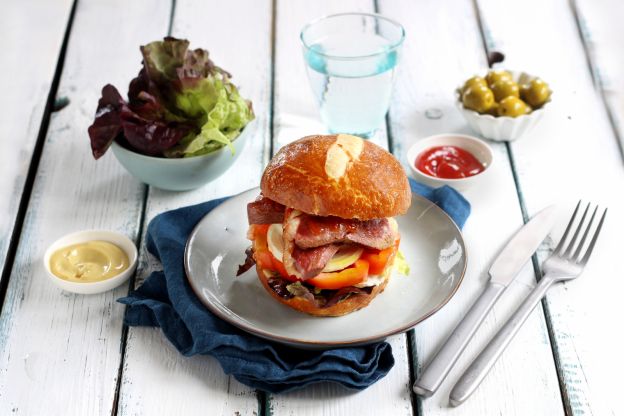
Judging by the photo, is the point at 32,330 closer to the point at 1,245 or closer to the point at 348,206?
the point at 1,245

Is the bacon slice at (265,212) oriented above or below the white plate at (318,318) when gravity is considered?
above

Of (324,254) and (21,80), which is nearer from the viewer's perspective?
(324,254)

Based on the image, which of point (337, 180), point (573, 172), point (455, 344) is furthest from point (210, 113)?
point (573, 172)

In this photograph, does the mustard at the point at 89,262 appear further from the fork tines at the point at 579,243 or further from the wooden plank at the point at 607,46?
the wooden plank at the point at 607,46

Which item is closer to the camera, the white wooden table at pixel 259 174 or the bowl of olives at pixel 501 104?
the white wooden table at pixel 259 174

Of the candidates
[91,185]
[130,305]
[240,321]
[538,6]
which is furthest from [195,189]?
[538,6]

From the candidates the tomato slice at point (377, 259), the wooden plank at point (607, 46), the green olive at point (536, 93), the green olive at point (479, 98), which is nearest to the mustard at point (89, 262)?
the tomato slice at point (377, 259)

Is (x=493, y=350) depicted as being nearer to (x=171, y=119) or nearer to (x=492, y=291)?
(x=492, y=291)
